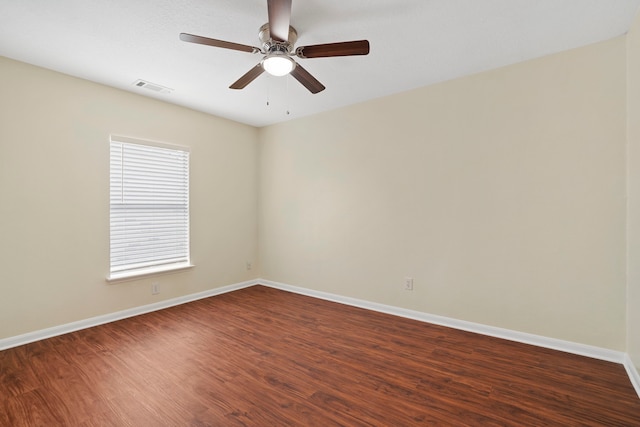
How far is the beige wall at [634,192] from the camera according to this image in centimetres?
198

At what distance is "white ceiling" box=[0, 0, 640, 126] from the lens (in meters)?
1.92

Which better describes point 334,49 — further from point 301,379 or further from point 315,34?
point 301,379

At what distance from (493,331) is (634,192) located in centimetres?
158

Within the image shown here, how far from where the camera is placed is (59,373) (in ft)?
7.03

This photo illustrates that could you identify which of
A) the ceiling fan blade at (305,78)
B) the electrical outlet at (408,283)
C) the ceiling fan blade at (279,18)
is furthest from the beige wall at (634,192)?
the ceiling fan blade at (279,18)

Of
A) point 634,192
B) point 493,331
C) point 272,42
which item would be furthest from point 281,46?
point 493,331

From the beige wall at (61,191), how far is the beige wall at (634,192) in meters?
4.40

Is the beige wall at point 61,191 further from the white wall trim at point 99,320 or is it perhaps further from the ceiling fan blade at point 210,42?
the ceiling fan blade at point 210,42

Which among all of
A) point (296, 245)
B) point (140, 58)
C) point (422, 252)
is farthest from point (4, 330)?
point (422, 252)

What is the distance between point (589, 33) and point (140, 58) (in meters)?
3.70

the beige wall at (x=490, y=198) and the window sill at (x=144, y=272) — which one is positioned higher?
the beige wall at (x=490, y=198)

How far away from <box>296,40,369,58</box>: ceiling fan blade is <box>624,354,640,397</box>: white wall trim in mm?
2852

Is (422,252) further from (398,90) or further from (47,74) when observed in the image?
(47,74)

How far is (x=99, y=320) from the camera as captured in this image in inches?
121
